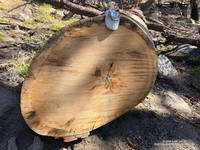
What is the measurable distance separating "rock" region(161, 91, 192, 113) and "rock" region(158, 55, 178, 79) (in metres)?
0.43

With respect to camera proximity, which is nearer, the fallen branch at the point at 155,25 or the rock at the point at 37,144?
the rock at the point at 37,144

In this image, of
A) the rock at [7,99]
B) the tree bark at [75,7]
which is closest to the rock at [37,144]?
the rock at [7,99]

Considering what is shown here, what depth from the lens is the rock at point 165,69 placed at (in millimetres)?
4164

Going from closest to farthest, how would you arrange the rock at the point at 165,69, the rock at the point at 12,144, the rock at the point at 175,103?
the rock at the point at 12,144 < the rock at the point at 175,103 < the rock at the point at 165,69

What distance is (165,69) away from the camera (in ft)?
13.8

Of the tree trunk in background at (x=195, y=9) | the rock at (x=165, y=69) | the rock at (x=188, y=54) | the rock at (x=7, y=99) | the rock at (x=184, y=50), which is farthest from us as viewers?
the tree trunk in background at (x=195, y=9)

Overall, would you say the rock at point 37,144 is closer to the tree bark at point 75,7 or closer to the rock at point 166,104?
the rock at point 166,104

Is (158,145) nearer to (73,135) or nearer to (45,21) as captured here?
(73,135)

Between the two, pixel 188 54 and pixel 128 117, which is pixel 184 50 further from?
pixel 128 117

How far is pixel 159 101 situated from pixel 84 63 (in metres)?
1.48

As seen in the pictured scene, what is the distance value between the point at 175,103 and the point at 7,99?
1829mm

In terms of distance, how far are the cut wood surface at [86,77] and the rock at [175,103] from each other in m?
0.78

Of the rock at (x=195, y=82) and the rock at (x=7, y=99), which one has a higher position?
the rock at (x=7, y=99)

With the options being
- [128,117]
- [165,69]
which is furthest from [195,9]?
[128,117]
